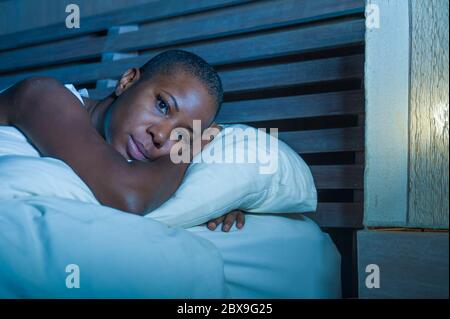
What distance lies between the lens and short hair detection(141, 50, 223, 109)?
1422mm

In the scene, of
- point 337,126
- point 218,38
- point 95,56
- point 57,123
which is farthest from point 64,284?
point 95,56

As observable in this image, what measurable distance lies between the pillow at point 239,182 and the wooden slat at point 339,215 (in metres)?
0.22

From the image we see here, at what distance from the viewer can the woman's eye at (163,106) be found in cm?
136

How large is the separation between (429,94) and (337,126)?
80 centimetres

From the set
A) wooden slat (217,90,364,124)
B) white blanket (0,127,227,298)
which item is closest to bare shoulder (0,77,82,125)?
white blanket (0,127,227,298)

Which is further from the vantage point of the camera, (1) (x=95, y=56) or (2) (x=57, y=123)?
(1) (x=95, y=56)

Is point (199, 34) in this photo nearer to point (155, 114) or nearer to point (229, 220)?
point (155, 114)

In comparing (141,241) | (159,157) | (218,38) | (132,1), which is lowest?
(141,241)

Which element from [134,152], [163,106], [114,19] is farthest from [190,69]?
[114,19]

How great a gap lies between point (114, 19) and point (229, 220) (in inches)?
52.7

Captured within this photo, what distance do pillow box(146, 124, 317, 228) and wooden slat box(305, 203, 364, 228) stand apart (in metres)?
0.22

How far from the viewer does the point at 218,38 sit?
1952 millimetres

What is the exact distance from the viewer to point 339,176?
5.09ft
